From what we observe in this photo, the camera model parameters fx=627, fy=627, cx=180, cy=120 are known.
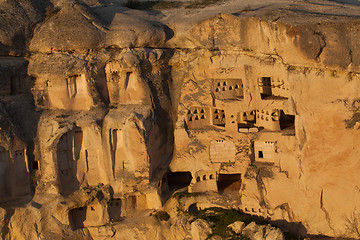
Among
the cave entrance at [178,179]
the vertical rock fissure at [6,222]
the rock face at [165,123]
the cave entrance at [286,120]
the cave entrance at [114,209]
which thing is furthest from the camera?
the cave entrance at [178,179]

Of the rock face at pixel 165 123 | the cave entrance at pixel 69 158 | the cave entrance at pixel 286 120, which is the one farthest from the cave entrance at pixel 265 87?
the cave entrance at pixel 69 158

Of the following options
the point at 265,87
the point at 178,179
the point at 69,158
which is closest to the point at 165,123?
the point at 178,179

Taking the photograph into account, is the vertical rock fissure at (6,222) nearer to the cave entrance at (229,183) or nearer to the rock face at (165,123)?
the rock face at (165,123)

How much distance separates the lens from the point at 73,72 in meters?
20.0

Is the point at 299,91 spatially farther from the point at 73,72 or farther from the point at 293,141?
the point at 73,72

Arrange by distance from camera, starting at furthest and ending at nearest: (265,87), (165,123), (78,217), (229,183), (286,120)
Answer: (229,183) < (286,120) < (165,123) < (265,87) < (78,217)

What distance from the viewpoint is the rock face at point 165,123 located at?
751 inches

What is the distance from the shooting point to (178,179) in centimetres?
2277

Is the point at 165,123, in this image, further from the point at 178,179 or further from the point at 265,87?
the point at 265,87

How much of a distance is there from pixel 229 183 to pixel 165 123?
10.8ft

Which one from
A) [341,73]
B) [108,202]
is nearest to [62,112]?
[108,202]

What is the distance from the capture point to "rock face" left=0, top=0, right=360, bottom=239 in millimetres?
19078

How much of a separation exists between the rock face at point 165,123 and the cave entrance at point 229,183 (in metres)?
0.32

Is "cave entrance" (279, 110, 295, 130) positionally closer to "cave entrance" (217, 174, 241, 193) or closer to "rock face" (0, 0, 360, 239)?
"rock face" (0, 0, 360, 239)
